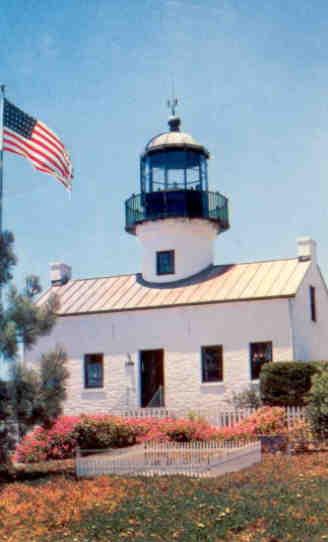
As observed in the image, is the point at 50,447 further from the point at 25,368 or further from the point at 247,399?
the point at 247,399

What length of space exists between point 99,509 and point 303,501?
10.2 feet

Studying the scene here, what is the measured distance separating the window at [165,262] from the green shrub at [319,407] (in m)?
11.6

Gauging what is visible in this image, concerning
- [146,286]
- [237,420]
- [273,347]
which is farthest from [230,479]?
[146,286]

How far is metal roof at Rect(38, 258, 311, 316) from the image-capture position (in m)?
26.8

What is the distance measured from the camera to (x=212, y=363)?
27.1 meters

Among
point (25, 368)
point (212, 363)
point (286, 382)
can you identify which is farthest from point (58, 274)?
point (25, 368)

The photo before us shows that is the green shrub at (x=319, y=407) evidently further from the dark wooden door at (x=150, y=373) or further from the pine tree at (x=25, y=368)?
the dark wooden door at (x=150, y=373)

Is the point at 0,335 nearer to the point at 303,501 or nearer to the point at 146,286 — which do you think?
the point at 303,501

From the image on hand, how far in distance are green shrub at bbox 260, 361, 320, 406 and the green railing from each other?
814 cm

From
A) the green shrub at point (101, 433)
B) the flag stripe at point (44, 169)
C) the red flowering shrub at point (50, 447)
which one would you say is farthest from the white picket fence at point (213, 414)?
the flag stripe at point (44, 169)

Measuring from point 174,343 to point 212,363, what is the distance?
1587mm

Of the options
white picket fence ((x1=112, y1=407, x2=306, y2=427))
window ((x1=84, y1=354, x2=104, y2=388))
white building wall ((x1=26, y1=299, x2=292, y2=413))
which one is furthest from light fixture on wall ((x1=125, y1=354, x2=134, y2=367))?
white picket fence ((x1=112, y1=407, x2=306, y2=427))

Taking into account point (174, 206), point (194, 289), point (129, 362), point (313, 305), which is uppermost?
point (174, 206)

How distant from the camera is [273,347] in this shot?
26.0 metres
